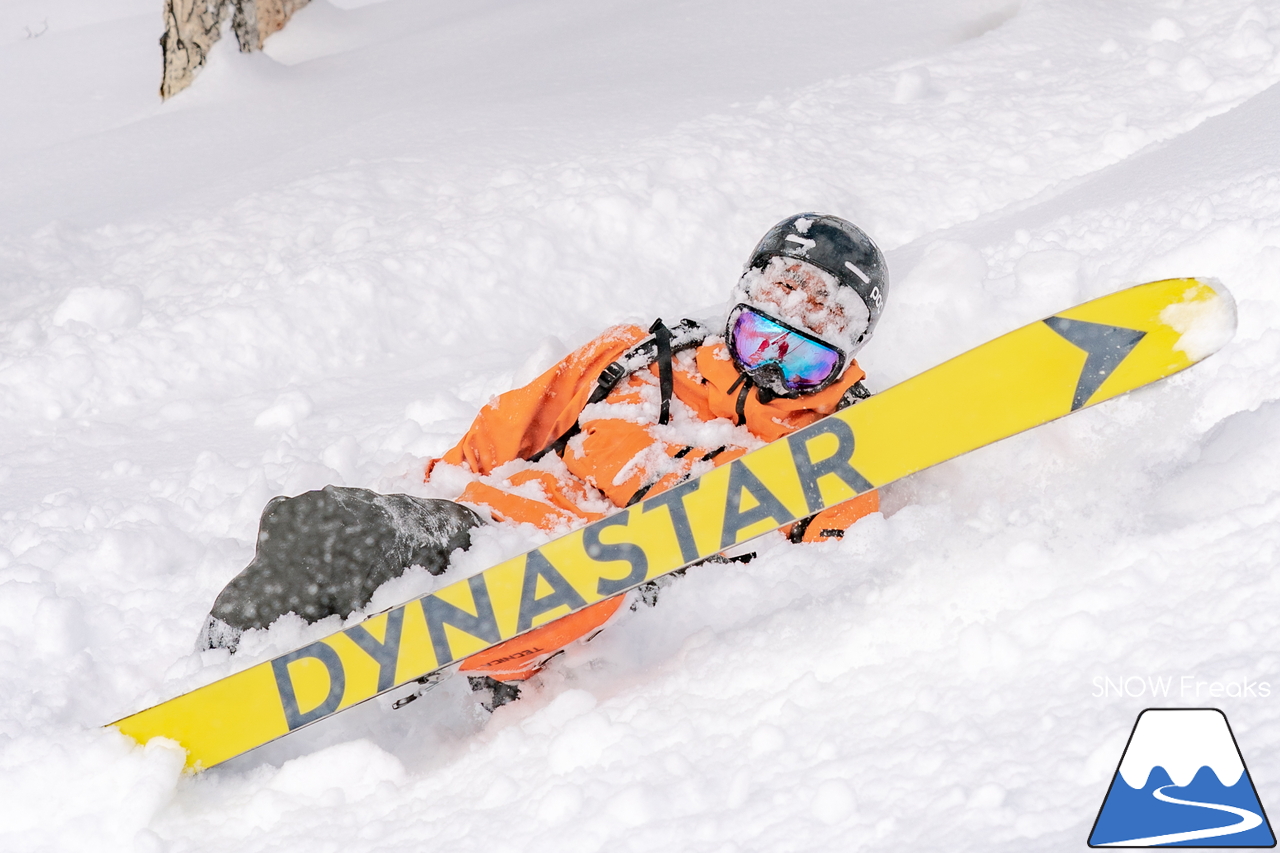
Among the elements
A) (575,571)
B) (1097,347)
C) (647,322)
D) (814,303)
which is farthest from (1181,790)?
(647,322)

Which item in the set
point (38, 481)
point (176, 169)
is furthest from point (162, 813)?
point (176, 169)

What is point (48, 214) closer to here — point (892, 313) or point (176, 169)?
point (176, 169)

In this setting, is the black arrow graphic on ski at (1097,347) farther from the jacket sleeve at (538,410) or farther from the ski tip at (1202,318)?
the jacket sleeve at (538,410)

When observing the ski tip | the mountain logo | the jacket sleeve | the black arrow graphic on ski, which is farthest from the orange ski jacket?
the mountain logo

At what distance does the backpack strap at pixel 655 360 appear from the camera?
2.48 m

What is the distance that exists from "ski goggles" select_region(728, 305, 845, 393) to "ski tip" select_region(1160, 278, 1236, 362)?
687mm

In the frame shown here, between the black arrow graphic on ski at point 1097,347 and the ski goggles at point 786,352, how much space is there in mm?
536

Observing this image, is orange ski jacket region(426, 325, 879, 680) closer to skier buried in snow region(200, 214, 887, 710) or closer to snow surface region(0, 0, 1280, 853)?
skier buried in snow region(200, 214, 887, 710)

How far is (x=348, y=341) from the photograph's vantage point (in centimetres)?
377

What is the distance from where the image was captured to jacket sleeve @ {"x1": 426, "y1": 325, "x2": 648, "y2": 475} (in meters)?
2.55

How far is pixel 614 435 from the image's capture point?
2434mm

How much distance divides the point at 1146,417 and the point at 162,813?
2170mm

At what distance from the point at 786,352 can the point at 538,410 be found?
2.29ft

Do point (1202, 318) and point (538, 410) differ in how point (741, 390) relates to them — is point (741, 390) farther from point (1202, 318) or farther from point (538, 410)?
point (1202, 318)
